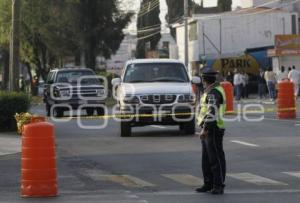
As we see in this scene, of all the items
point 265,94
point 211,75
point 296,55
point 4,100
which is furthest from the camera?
point 296,55

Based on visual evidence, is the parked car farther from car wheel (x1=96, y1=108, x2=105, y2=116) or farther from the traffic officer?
the traffic officer

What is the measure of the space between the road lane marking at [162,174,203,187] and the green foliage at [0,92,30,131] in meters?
9.63

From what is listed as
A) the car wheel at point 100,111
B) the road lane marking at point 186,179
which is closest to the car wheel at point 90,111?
the car wheel at point 100,111

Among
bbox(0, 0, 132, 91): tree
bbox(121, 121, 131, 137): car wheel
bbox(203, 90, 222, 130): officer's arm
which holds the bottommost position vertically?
bbox(121, 121, 131, 137): car wheel

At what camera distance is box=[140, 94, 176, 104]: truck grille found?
18.7 metres

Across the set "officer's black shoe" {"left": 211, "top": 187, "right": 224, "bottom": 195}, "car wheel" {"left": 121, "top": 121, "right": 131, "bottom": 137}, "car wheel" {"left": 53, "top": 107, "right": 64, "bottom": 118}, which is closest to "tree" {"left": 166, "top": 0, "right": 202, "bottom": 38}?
"car wheel" {"left": 53, "top": 107, "right": 64, "bottom": 118}

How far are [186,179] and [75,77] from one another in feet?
61.5

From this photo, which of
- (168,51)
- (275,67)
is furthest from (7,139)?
(168,51)

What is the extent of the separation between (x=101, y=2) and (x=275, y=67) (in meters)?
15.1

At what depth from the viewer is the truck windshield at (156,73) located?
1973 centimetres

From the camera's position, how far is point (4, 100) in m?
21.1

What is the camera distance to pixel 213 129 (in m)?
10.4

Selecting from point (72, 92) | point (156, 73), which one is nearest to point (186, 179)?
point (156, 73)

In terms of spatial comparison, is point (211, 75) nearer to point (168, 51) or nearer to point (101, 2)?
point (101, 2)
